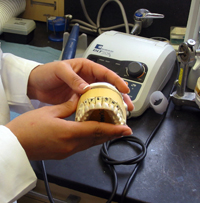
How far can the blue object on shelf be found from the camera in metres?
1.19

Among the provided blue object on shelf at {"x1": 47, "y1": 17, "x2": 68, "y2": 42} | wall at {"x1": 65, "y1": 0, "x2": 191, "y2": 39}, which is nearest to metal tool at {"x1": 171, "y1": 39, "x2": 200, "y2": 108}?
wall at {"x1": 65, "y1": 0, "x2": 191, "y2": 39}

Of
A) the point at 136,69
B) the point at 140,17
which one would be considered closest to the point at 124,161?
the point at 136,69

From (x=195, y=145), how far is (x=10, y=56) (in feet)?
1.78

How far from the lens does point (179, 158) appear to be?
2.02 ft

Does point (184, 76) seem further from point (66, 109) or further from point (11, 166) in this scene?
point (11, 166)

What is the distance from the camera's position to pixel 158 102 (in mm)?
752

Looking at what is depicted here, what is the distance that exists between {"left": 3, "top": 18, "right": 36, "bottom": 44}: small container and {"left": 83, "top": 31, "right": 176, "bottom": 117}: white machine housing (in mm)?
466

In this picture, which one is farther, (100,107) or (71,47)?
(71,47)

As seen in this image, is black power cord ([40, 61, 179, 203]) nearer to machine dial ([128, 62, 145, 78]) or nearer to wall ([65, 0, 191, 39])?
machine dial ([128, 62, 145, 78])

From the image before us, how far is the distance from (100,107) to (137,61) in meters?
0.39

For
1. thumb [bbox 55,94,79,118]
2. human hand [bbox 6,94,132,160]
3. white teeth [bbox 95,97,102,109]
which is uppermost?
white teeth [bbox 95,97,102,109]

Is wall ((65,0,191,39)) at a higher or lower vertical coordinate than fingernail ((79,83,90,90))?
higher

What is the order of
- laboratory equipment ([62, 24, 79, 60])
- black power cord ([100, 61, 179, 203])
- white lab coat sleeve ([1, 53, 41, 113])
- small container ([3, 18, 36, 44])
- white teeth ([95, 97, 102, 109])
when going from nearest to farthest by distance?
1. white teeth ([95, 97, 102, 109])
2. black power cord ([100, 61, 179, 203])
3. white lab coat sleeve ([1, 53, 41, 113])
4. laboratory equipment ([62, 24, 79, 60])
5. small container ([3, 18, 36, 44])

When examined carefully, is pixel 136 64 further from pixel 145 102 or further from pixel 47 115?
pixel 47 115
